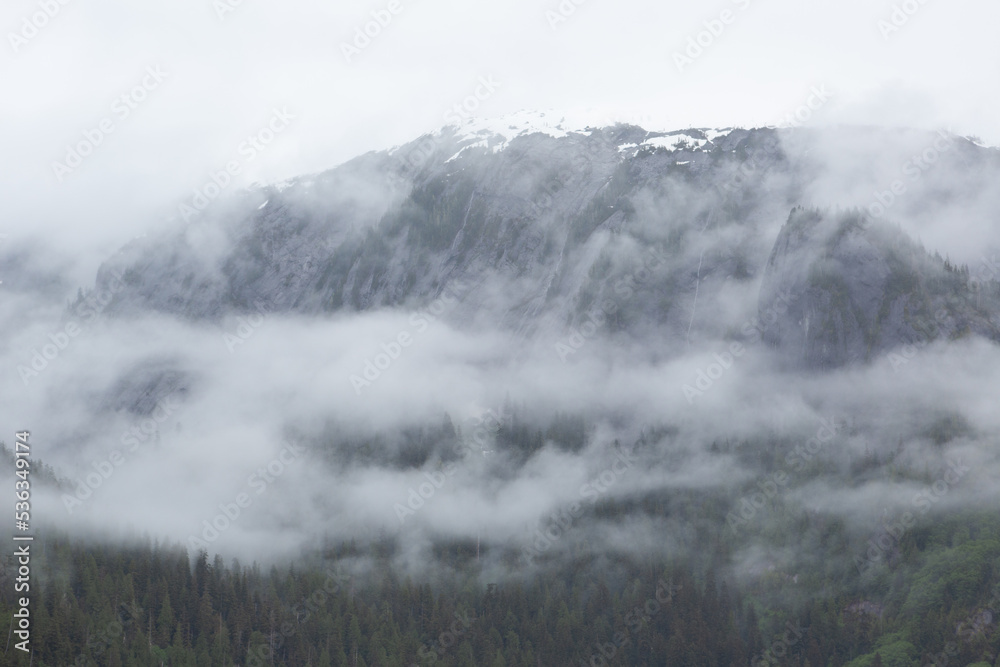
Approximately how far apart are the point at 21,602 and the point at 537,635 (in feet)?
275

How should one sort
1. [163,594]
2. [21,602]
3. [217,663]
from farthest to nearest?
1. [163,594]
2. [217,663]
3. [21,602]

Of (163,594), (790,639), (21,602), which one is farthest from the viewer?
(790,639)

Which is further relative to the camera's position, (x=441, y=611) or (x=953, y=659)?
(x=441, y=611)

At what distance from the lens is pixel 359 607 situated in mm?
193250

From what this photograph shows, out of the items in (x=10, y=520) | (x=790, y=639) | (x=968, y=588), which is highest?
(x=10, y=520)

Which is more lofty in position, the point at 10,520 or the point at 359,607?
the point at 10,520

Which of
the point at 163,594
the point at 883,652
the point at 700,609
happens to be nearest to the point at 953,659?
the point at 883,652

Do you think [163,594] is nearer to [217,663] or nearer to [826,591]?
[217,663]
